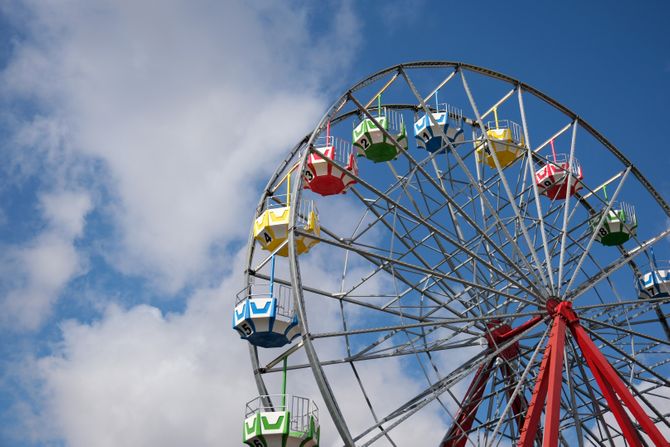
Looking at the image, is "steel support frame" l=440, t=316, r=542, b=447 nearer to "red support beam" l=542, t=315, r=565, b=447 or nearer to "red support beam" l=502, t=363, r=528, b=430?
"red support beam" l=502, t=363, r=528, b=430

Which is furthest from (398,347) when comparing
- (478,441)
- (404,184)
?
(404,184)

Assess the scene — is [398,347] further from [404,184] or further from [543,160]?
[543,160]

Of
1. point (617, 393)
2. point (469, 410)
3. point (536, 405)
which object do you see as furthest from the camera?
point (469, 410)

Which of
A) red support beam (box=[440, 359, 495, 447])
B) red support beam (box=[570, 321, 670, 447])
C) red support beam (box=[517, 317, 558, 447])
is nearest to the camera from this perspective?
red support beam (box=[517, 317, 558, 447])

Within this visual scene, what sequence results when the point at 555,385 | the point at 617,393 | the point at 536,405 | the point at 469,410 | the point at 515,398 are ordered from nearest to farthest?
1. the point at 555,385
2. the point at 536,405
3. the point at 617,393
4. the point at 469,410
5. the point at 515,398

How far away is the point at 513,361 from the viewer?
16.8 metres

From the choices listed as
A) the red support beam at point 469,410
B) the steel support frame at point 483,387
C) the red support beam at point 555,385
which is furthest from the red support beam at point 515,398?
the red support beam at point 555,385

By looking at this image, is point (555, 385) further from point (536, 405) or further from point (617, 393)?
point (617, 393)

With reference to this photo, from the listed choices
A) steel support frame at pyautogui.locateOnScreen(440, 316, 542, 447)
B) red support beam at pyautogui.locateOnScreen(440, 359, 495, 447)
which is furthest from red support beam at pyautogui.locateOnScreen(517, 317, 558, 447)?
red support beam at pyautogui.locateOnScreen(440, 359, 495, 447)

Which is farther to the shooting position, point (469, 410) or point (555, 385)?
point (469, 410)

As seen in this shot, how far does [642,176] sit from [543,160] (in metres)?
2.36

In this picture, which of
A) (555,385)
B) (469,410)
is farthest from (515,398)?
(555,385)

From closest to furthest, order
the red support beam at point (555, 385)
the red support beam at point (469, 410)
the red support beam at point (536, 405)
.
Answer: the red support beam at point (555, 385) < the red support beam at point (536, 405) < the red support beam at point (469, 410)

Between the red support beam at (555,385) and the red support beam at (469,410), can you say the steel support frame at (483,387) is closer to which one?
the red support beam at (469,410)
